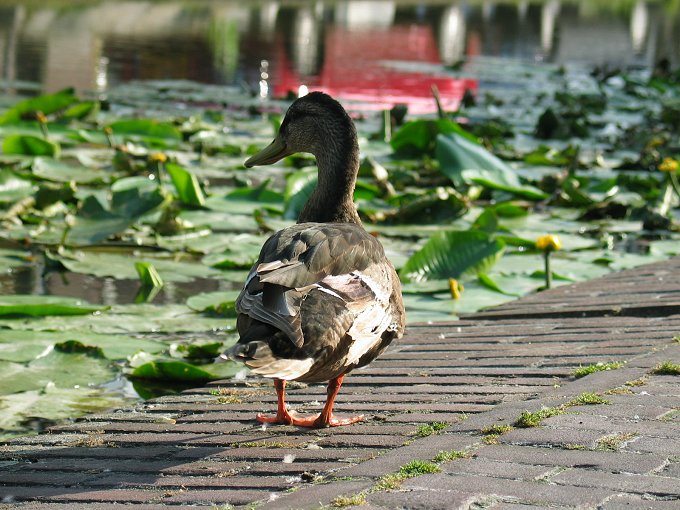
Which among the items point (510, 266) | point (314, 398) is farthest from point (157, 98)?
point (314, 398)

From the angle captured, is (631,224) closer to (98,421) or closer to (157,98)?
(98,421)

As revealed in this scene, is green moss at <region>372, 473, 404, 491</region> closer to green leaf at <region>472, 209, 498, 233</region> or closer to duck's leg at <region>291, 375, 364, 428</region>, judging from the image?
duck's leg at <region>291, 375, 364, 428</region>

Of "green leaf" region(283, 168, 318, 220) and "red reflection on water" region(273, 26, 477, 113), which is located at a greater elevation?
"green leaf" region(283, 168, 318, 220)

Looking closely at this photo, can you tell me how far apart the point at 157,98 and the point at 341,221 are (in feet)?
26.3

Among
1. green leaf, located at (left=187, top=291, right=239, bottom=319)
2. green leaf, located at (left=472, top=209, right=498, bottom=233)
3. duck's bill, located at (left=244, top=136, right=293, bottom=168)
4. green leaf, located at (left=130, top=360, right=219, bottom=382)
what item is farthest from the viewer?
green leaf, located at (left=472, top=209, right=498, bottom=233)

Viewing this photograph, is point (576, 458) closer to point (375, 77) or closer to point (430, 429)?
point (430, 429)

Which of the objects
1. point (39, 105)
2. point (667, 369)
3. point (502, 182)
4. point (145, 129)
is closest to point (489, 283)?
point (502, 182)

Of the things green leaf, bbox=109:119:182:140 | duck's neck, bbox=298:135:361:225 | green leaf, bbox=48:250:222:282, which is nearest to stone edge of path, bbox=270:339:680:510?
duck's neck, bbox=298:135:361:225

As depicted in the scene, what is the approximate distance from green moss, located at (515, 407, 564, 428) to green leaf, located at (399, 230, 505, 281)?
2.54m

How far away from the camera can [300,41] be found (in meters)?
18.9

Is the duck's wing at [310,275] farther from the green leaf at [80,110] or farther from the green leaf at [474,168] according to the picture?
the green leaf at [80,110]

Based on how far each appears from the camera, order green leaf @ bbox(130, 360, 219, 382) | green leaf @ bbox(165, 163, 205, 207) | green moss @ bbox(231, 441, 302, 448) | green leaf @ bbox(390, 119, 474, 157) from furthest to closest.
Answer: green leaf @ bbox(390, 119, 474, 157)
green leaf @ bbox(165, 163, 205, 207)
green leaf @ bbox(130, 360, 219, 382)
green moss @ bbox(231, 441, 302, 448)

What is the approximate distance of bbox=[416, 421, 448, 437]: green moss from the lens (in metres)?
3.01

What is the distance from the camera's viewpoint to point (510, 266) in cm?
589
